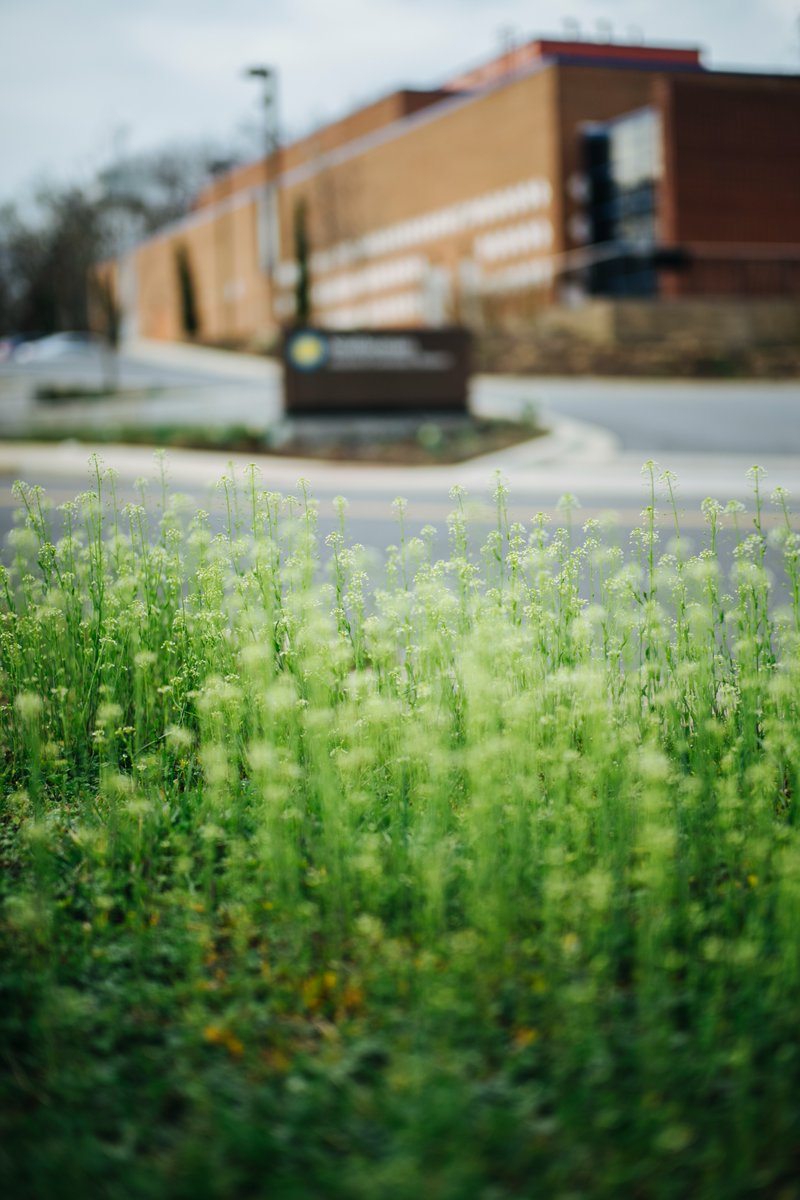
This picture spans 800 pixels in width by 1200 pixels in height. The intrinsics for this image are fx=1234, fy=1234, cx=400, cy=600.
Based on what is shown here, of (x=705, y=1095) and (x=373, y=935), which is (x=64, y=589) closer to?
(x=373, y=935)

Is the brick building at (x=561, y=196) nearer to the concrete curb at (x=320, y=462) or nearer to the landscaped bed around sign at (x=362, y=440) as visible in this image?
the landscaped bed around sign at (x=362, y=440)

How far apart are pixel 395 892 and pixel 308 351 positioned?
1604 cm

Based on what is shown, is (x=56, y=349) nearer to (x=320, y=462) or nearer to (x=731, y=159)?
(x=731, y=159)

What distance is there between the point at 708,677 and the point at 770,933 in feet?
4.02

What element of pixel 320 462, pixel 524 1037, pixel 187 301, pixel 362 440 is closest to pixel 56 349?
pixel 187 301

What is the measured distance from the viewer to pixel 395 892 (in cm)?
316

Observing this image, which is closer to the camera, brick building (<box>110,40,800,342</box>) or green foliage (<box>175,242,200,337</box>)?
brick building (<box>110,40,800,342</box>)

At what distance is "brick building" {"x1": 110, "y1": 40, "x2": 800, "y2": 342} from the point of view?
31734 millimetres

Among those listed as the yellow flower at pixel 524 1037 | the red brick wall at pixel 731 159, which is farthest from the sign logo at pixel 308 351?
the red brick wall at pixel 731 159

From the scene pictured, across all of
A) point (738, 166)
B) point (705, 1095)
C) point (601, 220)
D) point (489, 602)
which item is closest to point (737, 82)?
point (738, 166)

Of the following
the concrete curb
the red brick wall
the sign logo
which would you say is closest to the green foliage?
the red brick wall

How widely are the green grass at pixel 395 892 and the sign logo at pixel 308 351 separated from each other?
46.2ft

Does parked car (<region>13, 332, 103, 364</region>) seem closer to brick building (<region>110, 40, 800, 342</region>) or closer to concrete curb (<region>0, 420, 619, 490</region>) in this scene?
brick building (<region>110, 40, 800, 342</region>)

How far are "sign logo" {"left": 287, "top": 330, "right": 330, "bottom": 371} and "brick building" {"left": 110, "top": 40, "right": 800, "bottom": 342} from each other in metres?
7.56
